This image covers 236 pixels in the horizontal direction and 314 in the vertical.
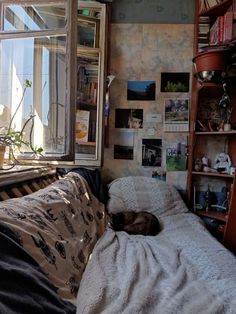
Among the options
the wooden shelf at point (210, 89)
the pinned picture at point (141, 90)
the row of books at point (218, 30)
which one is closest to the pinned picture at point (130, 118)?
the pinned picture at point (141, 90)

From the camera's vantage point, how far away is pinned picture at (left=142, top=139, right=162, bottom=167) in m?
2.92

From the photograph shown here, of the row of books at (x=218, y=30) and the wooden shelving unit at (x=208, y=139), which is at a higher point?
the row of books at (x=218, y=30)

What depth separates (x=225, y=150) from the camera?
2.85m

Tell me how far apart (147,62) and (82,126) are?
892mm

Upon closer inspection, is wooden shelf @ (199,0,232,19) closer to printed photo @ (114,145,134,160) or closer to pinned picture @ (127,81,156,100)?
pinned picture @ (127,81,156,100)

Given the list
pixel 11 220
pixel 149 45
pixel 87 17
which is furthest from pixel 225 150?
pixel 11 220

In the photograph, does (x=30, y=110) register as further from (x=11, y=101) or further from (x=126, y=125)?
(x=126, y=125)

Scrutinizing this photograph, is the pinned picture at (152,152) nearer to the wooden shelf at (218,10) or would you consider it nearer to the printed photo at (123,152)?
the printed photo at (123,152)

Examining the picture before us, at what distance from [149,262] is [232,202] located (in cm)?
94

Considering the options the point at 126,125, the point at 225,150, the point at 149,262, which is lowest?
the point at 149,262

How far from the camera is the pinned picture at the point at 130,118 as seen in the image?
9.60 feet

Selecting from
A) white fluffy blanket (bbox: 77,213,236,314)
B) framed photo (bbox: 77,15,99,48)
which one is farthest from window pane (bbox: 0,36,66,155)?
white fluffy blanket (bbox: 77,213,236,314)

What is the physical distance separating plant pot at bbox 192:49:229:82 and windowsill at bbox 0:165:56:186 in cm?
146

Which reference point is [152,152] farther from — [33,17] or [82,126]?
[33,17]
